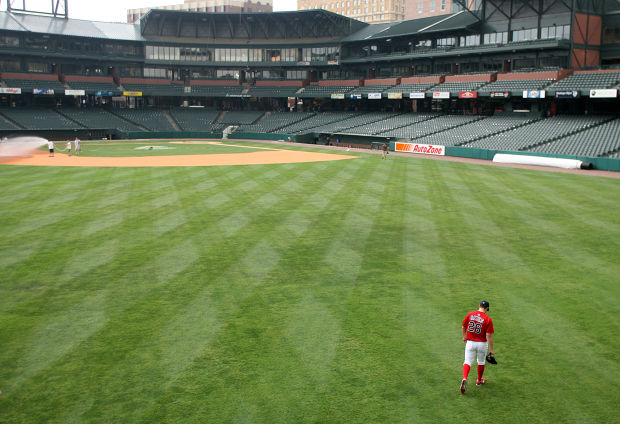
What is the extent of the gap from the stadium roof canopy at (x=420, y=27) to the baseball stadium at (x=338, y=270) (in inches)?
402

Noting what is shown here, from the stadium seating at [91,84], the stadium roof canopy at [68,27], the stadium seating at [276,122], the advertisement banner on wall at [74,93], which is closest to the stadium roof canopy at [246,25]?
the stadium roof canopy at [68,27]

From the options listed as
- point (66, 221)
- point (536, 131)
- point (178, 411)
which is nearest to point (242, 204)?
point (66, 221)

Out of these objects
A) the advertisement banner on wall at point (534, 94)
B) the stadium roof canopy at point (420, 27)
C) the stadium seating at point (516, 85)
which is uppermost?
the stadium roof canopy at point (420, 27)

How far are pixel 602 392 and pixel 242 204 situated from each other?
18.2 m

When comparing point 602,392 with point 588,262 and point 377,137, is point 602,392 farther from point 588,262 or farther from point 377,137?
point 377,137

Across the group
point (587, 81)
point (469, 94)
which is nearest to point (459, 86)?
point (469, 94)

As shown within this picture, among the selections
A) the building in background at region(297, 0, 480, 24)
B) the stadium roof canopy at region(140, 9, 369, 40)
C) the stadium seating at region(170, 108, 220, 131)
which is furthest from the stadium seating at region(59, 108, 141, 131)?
the building in background at region(297, 0, 480, 24)

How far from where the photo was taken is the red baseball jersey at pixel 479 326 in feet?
29.8

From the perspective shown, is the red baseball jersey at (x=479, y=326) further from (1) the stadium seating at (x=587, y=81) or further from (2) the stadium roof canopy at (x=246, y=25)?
(2) the stadium roof canopy at (x=246, y=25)

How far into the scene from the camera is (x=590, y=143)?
44.1 metres

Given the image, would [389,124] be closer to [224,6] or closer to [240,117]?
[240,117]

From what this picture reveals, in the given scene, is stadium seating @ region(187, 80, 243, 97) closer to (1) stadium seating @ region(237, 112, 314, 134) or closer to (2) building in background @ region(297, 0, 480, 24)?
(1) stadium seating @ region(237, 112, 314, 134)

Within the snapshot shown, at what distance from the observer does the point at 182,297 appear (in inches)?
520

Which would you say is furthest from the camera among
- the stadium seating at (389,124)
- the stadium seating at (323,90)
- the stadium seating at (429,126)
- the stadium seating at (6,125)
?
the stadium seating at (323,90)
